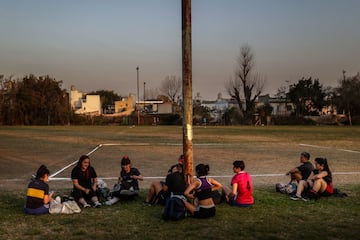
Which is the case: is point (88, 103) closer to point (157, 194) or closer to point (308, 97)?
point (308, 97)

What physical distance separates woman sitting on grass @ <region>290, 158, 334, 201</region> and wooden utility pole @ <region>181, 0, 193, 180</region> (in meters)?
2.19

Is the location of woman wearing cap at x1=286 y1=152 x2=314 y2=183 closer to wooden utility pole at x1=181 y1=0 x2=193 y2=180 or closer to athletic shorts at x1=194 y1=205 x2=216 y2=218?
wooden utility pole at x1=181 y1=0 x2=193 y2=180

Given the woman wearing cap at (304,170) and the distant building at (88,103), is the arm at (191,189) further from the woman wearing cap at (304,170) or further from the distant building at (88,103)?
the distant building at (88,103)

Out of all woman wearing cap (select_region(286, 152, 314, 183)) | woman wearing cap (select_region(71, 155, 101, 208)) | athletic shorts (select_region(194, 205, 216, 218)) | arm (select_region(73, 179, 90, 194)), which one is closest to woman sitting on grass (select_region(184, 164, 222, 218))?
athletic shorts (select_region(194, 205, 216, 218))

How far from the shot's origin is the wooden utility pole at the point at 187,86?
24.1ft

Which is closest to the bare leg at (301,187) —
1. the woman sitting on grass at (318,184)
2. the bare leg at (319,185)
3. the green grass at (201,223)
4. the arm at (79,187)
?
the woman sitting on grass at (318,184)

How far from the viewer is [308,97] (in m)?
68.2

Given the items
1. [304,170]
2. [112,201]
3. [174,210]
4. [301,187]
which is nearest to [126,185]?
[112,201]

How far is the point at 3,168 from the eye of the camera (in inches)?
532

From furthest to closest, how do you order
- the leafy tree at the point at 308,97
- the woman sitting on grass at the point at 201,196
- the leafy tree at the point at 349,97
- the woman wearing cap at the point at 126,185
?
the leafy tree at the point at 308,97, the leafy tree at the point at 349,97, the woman wearing cap at the point at 126,185, the woman sitting on grass at the point at 201,196

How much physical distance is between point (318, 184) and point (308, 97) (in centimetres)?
6343

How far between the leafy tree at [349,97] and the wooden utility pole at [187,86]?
5689 cm

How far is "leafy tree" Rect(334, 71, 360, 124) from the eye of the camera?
6044 centimetres

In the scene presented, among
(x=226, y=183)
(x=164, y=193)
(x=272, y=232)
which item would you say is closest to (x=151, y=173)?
(x=226, y=183)
